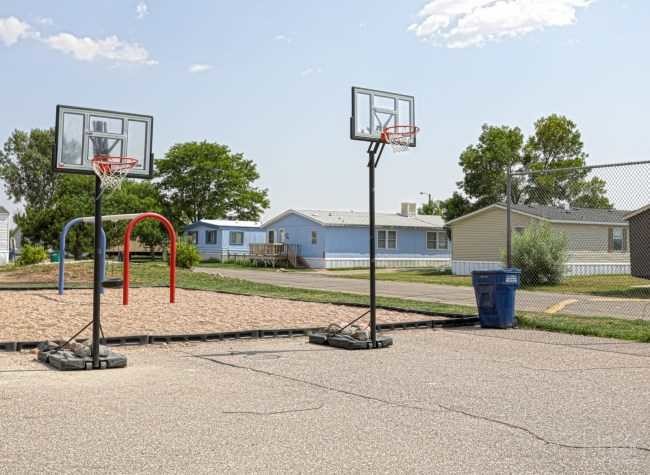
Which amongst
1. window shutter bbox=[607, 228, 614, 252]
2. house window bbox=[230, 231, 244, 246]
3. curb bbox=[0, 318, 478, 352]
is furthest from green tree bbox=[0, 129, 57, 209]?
curb bbox=[0, 318, 478, 352]

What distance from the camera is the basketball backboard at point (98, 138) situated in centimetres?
932

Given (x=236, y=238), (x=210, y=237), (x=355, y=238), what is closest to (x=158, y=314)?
(x=355, y=238)

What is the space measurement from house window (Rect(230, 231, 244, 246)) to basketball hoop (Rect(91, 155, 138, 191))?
47.7m

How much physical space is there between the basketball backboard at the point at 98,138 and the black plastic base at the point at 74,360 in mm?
Answer: 2273

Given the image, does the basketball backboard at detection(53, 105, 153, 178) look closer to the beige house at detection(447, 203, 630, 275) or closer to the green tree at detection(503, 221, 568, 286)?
the green tree at detection(503, 221, 568, 286)

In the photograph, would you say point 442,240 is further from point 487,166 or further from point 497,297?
point 497,297

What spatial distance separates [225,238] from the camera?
57.4 m

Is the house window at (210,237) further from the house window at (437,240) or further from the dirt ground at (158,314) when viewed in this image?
the dirt ground at (158,314)

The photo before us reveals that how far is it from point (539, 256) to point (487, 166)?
2825 centimetres

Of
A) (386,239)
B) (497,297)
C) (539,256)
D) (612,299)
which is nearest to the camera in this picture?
(497,297)

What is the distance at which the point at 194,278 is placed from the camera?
92.9 feet

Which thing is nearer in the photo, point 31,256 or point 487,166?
point 31,256

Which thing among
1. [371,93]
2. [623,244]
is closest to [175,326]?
[371,93]

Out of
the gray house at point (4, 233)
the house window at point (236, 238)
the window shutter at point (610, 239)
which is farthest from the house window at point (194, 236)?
the window shutter at point (610, 239)
